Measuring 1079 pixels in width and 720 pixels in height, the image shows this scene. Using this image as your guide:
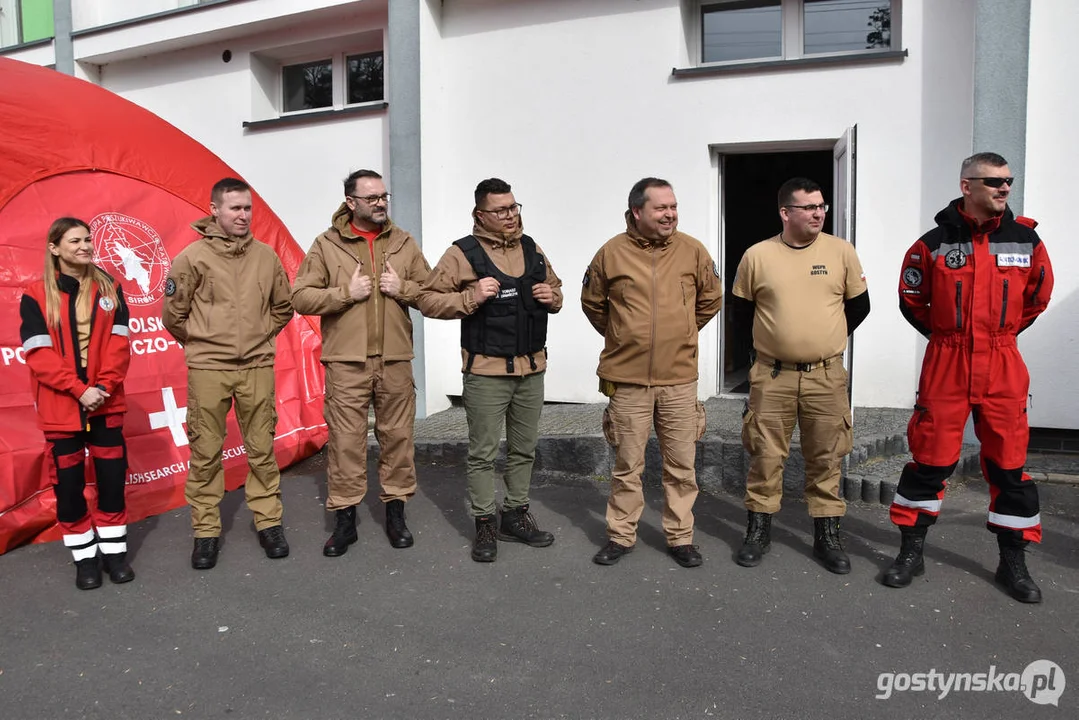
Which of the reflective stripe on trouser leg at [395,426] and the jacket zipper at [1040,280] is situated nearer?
the jacket zipper at [1040,280]

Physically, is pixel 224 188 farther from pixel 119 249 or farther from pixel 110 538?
pixel 110 538

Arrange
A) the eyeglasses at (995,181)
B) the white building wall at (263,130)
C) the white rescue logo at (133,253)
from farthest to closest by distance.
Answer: the white building wall at (263,130)
the white rescue logo at (133,253)
the eyeglasses at (995,181)

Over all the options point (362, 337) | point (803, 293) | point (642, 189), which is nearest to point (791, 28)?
point (642, 189)

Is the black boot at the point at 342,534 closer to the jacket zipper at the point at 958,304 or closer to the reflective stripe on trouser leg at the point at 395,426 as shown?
the reflective stripe on trouser leg at the point at 395,426

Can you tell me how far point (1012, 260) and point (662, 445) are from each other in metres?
1.85

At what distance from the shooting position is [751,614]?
12.0 ft

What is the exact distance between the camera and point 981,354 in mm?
3775

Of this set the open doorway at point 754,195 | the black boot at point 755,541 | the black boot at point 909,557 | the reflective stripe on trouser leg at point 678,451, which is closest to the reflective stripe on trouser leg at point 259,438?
the reflective stripe on trouser leg at point 678,451

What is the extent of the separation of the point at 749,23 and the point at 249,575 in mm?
5914

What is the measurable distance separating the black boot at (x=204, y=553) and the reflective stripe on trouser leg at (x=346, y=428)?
617mm

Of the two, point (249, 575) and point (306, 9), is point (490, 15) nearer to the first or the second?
point (306, 9)

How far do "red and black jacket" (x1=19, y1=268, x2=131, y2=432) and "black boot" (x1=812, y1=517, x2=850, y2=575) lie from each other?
3.65 m

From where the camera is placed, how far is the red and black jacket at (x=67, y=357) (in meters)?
4.00

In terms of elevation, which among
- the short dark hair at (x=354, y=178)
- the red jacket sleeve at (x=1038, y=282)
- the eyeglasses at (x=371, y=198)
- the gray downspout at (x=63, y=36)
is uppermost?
the gray downspout at (x=63, y=36)
